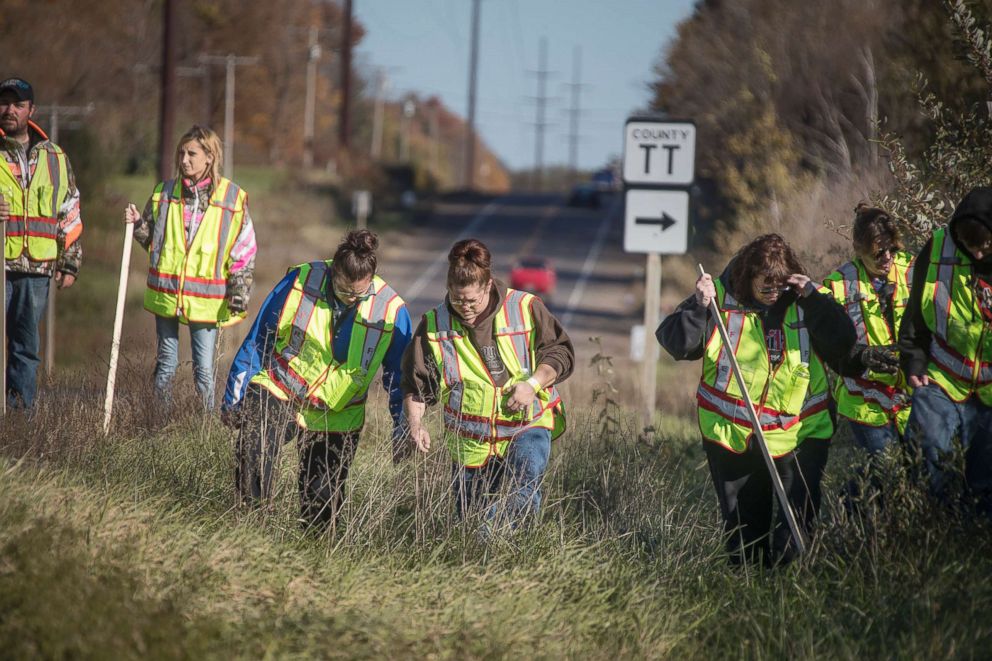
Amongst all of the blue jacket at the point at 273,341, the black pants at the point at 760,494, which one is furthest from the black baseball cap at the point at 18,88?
the black pants at the point at 760,494

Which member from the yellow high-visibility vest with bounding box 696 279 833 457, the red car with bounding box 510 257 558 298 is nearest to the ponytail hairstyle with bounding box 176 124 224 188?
the yellow high-visibility vest with bounding box 696 279 833 457

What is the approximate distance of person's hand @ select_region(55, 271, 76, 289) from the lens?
26.5ft

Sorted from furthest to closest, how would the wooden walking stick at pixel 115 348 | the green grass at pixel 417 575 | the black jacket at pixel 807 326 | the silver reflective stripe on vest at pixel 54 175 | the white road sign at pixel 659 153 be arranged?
the white road sign at pixel 659 153 < the silver reflective stripe on vest at pixel 54 175 < the wooden walking stick at pixel 115 348 < the black jacket at pixel 807 326 < the green grass at pixel 417 575

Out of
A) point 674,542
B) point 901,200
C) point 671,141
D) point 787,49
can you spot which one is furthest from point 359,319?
point 787,49

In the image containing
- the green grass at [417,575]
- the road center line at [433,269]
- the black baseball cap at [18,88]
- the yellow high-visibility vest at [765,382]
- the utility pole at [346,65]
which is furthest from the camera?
the utility pole at [346,65]

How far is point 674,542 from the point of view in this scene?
6293mm

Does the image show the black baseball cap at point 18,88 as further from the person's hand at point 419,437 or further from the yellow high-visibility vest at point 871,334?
the yellow high-visibility vest at point 871,334

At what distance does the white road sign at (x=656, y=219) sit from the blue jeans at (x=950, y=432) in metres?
5.16

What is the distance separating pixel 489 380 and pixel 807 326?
1.39 metres

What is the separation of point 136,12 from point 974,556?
49996 mm

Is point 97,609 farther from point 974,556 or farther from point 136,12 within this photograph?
point 136,12

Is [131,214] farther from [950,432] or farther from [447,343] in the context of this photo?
[950,432]

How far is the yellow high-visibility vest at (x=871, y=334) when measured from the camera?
6.43m

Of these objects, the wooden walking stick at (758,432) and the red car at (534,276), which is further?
the red car at (534,276)
